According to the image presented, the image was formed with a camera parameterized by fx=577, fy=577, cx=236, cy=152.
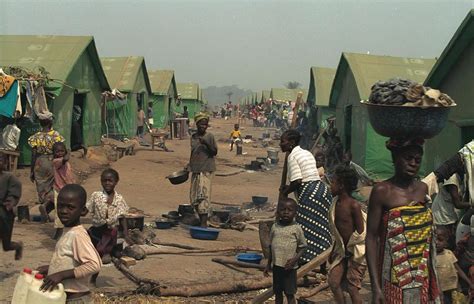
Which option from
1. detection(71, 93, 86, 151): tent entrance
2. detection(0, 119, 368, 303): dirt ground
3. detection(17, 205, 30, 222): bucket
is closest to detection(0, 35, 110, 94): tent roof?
detection(71, 93, 86, 151): tent entrance

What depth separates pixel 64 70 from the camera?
15609 mm

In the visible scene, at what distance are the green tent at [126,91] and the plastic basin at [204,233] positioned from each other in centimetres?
1380

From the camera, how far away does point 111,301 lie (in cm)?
511

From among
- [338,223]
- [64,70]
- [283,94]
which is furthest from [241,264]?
[283,94]

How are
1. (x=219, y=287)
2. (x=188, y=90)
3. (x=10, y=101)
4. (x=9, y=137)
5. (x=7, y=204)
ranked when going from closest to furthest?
(x=7, y=204) → (x=219, y=287) → (x=10, y=101) → (x=9, y=137) → (x=188, y=90)

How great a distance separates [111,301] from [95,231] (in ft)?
3.11

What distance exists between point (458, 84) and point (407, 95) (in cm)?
548

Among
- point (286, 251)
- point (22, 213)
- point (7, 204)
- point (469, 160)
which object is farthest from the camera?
point (22, 213)

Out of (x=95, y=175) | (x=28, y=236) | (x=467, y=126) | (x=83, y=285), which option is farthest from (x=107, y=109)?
(x=83, y=285)

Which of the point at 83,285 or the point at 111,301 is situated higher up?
the point at 83,285

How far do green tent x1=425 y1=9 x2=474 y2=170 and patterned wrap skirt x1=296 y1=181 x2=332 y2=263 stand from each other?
2.72 m

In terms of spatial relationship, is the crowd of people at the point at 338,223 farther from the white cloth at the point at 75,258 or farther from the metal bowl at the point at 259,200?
the metal bowl at the point at 259,200

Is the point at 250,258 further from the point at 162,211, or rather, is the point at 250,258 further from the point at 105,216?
the point at 162,211

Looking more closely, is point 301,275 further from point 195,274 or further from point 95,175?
point 95,175
